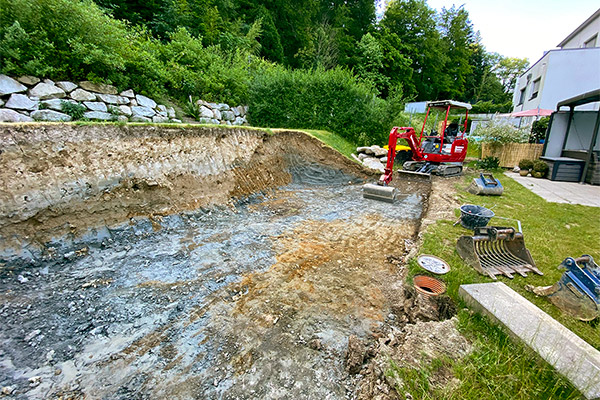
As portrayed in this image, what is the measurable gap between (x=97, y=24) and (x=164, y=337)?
6.39m

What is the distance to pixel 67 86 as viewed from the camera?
4.99m

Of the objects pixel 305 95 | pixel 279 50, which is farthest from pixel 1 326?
pixel 279 50

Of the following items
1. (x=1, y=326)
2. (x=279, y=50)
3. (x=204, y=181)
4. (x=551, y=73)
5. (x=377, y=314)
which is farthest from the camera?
(x=279, y=50)

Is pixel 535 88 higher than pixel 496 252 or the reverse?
higher

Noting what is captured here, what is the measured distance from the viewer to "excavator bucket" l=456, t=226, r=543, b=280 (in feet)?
10.6

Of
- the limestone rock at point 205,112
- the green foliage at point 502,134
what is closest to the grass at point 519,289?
the green foliage at point 502,134

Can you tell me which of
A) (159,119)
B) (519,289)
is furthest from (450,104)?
(159,119)

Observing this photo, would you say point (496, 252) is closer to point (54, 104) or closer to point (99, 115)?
point (99, 115)

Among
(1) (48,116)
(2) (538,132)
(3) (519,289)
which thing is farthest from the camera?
(2) (538,132)

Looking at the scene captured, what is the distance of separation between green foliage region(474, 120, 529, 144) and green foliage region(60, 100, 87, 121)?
46.1 feet

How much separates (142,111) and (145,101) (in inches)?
12.7

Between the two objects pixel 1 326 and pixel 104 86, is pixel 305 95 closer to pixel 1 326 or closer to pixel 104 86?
pixel 104 86

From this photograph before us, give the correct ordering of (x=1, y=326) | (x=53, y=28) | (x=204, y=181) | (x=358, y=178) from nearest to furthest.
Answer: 1. (x=1, y=326)
2. (x=53, y=28)
3. (x=204, y=181)
4. (x=358, y=178)

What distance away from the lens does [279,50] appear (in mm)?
17875
